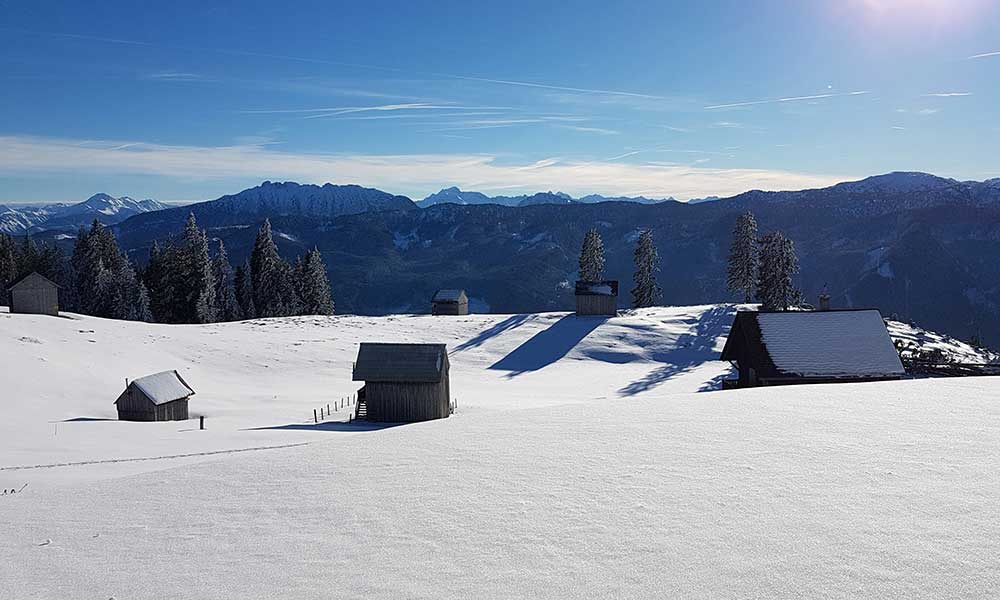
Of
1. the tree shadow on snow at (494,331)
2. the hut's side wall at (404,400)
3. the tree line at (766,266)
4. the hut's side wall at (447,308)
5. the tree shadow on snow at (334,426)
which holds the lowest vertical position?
the tree shadow on snow at (334,426)

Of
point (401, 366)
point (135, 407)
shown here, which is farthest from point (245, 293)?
point (401, 366)

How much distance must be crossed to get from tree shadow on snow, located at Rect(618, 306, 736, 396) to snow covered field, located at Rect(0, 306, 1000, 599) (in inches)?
1134

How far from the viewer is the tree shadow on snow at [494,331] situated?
62.1m

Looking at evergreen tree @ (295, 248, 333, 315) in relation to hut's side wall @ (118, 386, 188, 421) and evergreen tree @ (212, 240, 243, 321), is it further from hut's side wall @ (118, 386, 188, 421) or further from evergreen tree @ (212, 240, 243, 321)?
hut's side wall @ (118, 386, 188, 421)

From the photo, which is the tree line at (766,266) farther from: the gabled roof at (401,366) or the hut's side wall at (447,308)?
the gabled roof at (401,366)

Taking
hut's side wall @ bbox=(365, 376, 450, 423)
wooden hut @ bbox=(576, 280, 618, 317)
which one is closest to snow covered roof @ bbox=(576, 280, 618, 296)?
wooden hut @ bbox=(576, 280, 618, 317)

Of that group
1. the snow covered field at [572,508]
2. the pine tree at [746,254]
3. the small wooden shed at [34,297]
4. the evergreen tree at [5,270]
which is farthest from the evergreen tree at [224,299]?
the snow covered field at [572,508]

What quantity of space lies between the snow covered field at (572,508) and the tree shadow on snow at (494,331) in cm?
4505

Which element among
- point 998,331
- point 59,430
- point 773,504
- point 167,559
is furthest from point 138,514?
point 998,331

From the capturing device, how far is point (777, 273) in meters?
77.2

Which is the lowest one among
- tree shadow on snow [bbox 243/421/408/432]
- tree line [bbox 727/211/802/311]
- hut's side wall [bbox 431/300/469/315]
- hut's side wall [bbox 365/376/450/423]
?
tree shadow on snow [bbox 243/421/408/432]

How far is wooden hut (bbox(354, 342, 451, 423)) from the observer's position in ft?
105

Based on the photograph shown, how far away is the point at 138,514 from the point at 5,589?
7.02 ft

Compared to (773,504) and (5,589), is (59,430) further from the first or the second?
(773,504)
